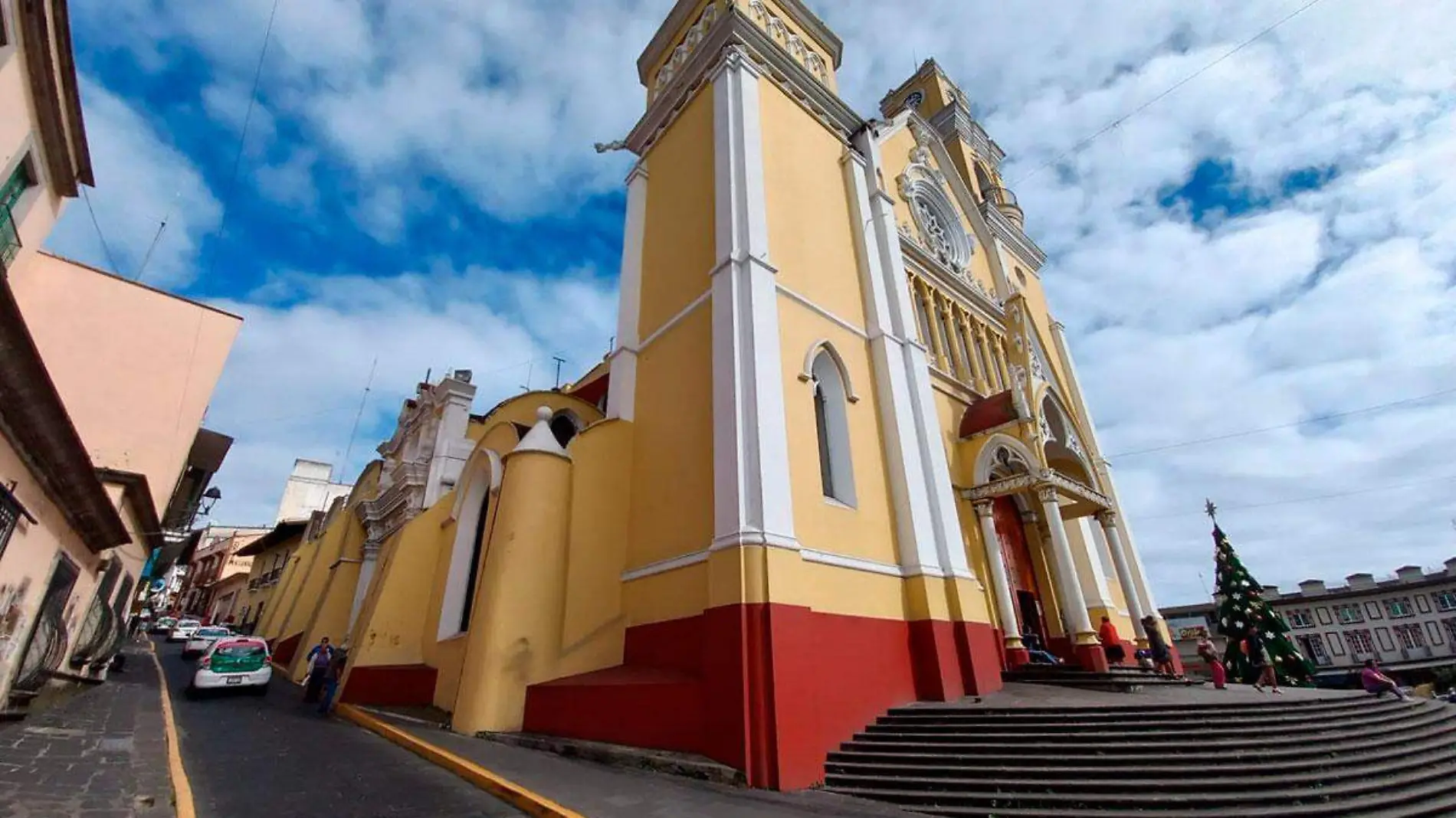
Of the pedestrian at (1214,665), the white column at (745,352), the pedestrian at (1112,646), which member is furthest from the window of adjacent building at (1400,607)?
the white column at (745,352)

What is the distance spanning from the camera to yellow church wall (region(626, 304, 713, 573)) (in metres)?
8.50

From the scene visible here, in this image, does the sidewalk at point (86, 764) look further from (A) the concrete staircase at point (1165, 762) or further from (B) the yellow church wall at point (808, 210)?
(B) the yellow church wall at point (808, 210)

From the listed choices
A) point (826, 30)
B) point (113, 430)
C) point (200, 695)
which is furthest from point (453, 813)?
point (826, 30)

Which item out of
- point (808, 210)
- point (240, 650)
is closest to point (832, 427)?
point (808, 210)

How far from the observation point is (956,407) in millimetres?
13438

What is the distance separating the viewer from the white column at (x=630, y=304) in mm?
10859

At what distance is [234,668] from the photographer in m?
13.4

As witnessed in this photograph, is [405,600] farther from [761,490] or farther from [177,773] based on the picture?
[761,490]

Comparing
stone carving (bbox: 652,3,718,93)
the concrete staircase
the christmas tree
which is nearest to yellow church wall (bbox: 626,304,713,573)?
the concrete staircase

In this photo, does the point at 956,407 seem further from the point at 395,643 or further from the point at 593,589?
the point at 395,643

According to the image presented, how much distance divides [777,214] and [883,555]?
5814mm

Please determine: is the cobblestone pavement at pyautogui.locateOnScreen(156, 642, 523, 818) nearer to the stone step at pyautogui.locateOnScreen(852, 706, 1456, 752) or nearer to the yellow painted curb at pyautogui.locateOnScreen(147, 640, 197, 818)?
the yellow painted curb at pyautogui.locateOnScreen(147, 640, 197, 818)

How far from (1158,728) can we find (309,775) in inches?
325

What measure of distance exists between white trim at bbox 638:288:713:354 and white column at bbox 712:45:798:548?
1.27ft
